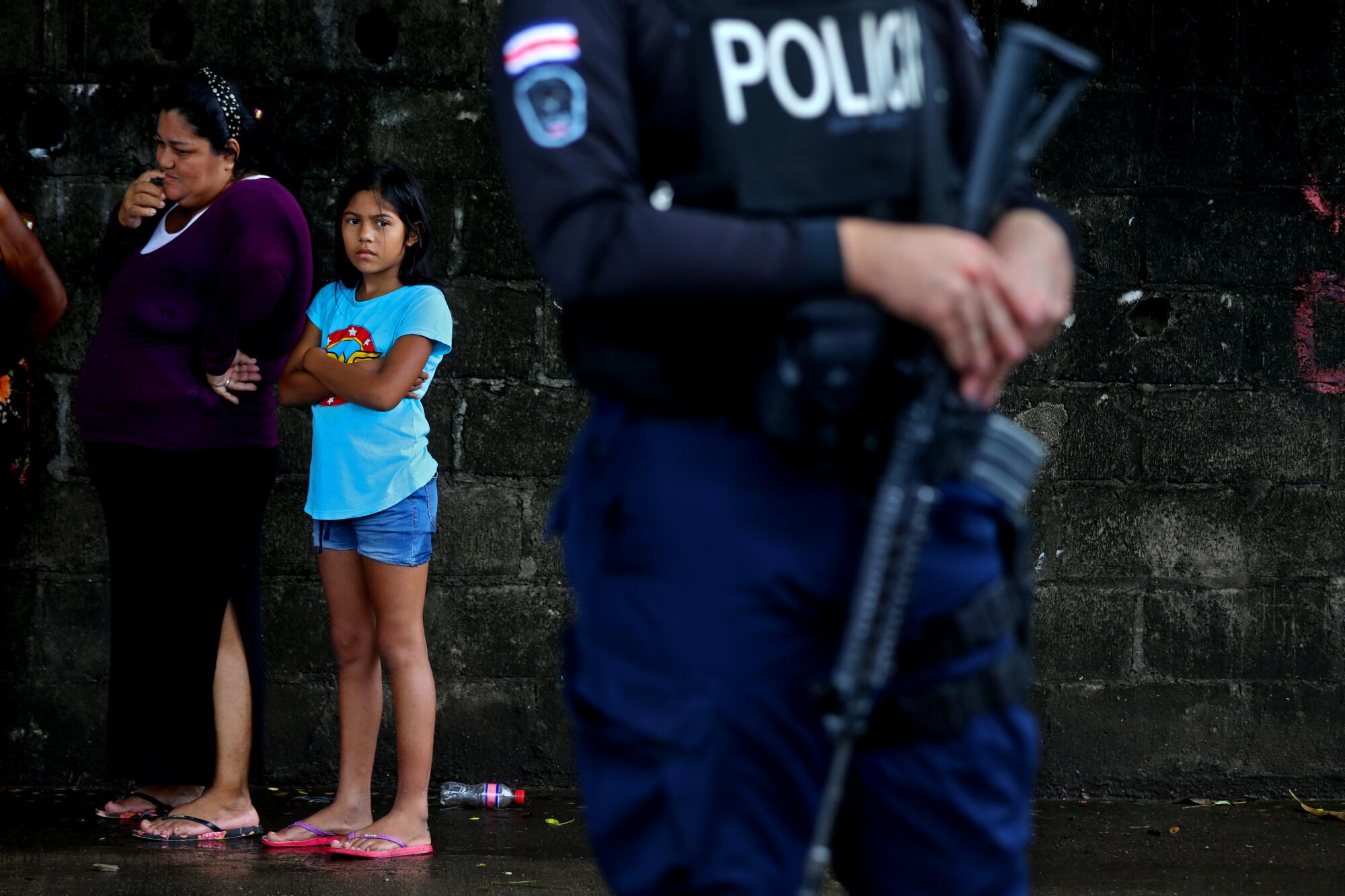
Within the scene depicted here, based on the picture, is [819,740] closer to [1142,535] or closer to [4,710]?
[1142,535]

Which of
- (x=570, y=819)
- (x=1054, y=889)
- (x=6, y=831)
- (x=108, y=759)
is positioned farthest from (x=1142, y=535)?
(x=6, y=831)

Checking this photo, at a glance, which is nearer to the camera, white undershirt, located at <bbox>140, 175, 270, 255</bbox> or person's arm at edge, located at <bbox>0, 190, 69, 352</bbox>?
person's arm at edge, located at <bbox>0, 190, 69, 352</bbox>

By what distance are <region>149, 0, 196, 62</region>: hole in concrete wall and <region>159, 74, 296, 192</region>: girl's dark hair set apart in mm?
495

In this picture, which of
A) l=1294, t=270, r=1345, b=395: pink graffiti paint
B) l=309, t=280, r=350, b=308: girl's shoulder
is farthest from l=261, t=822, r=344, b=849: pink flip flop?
l=1294, t=270, r=1345, b=395: pink graffiti paint

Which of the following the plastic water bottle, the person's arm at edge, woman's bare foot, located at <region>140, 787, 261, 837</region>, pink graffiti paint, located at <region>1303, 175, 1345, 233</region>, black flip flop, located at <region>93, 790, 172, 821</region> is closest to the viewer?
the person's arm at edge

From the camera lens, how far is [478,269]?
4.41 metres

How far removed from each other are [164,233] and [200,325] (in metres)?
0.25

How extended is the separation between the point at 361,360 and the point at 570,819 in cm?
139

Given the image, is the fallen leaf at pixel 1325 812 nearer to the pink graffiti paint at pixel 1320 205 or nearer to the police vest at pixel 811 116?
the pink graffiti paint at pixel 1320 205

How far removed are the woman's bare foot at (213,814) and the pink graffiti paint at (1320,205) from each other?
3353 millimetres

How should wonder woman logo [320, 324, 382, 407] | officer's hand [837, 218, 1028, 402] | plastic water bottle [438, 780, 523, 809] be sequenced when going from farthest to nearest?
plastic water bottle [438, 780, 523, 809] → wonder woman logo [320, 324, 382, 407] → officer's hand [837, 218, 1028, 402]

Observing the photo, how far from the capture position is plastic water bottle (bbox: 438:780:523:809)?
4301 mm

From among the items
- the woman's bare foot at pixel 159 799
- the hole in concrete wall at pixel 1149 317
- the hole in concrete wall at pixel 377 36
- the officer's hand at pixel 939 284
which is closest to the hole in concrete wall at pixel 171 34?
the hole in concrete wall at pixel 377 36

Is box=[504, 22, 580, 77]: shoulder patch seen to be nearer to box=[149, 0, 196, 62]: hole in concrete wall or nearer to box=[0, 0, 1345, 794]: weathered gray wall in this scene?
box=[0, 0, 1345, 794]: weathered gray wall
